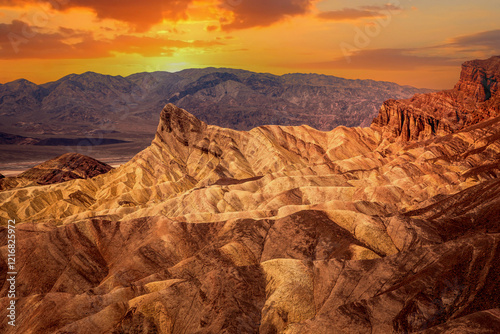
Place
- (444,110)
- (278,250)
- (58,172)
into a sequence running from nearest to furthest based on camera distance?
(278,250) → (444,110) → (58,172)

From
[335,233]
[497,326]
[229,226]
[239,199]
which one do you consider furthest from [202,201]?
[497,326]

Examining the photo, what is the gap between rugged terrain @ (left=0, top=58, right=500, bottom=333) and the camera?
43719 mm

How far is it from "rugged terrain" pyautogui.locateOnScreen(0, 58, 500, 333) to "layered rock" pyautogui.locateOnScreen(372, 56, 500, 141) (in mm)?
15194

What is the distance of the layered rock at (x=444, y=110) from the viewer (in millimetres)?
130500

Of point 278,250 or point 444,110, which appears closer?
point 278,250

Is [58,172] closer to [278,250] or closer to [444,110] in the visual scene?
[278,250]

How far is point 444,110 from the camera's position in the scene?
13700cm

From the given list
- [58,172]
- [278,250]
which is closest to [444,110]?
[278,250]

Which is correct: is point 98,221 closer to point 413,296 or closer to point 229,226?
point 229,226

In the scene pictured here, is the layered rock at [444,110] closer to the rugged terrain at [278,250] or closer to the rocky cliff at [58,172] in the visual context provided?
the rugged terrain at [278,250]

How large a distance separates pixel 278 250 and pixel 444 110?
100 metres

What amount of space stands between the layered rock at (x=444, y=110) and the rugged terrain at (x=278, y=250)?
15.2m

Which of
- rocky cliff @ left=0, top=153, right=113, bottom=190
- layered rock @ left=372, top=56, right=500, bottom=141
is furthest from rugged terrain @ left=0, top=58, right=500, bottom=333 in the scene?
rocky cliff @ left=0, top=153, right=113, bottom=190

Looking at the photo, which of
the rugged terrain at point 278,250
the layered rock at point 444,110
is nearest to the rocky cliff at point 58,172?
the rugged terrain at point 278,250
